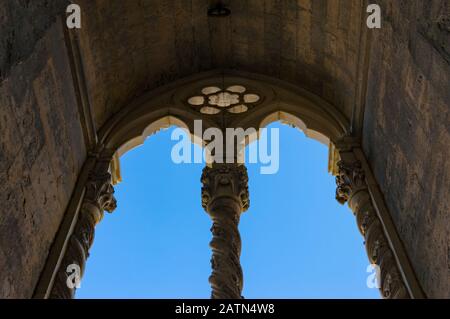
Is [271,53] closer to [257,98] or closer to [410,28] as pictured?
[257,98]

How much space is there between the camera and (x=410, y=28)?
640cm

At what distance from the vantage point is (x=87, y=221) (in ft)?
26.0

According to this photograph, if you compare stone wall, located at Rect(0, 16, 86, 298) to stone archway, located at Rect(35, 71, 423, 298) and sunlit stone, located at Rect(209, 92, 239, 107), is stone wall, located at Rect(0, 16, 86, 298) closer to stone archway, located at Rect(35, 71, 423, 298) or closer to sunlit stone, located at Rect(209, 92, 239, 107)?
stone archway, located at Rect(35, 71, 423, 298)

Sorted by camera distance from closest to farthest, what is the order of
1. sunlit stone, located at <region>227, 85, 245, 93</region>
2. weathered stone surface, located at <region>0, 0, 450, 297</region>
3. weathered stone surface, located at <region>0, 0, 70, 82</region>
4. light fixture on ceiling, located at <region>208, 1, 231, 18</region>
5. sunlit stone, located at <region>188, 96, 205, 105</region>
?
weathered stone surface, located at <region>0, 0, 70, 82</region>, weathered stone surface, located at <region>0, 0, 450, 297</region>, light fixture on ceiling, located at <region>208, 1, 231, 18</region>, sunlit stone, located at <region>188, 96, 205, 105</region>, sunlit stone, located at <region>227, 85, 245, 93</region>

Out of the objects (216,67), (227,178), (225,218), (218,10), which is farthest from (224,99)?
(225,218)

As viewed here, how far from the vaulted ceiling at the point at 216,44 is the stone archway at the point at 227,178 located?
0.22m

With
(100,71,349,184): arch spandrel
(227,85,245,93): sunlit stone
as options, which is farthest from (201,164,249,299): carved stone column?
(227,85,245,93): sunlit stone

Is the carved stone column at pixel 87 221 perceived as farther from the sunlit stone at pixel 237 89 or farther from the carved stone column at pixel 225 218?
the sunlit stone at pixel 237 89

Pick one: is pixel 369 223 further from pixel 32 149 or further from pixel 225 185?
pixel 32 149

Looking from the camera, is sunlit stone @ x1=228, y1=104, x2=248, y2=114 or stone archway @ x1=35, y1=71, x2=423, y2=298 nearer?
stone archway @ x1=35, y1=71, x2=423, y2=298

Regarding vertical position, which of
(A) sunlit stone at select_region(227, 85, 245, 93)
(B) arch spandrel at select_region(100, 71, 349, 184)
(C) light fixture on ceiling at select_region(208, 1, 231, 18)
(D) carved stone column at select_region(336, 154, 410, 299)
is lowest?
(D) carved stone column at select_region(336, 154, 410, 299)

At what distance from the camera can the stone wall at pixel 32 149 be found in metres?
6.16

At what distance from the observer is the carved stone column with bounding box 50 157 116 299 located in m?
7.08

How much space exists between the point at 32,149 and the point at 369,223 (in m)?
3.73
